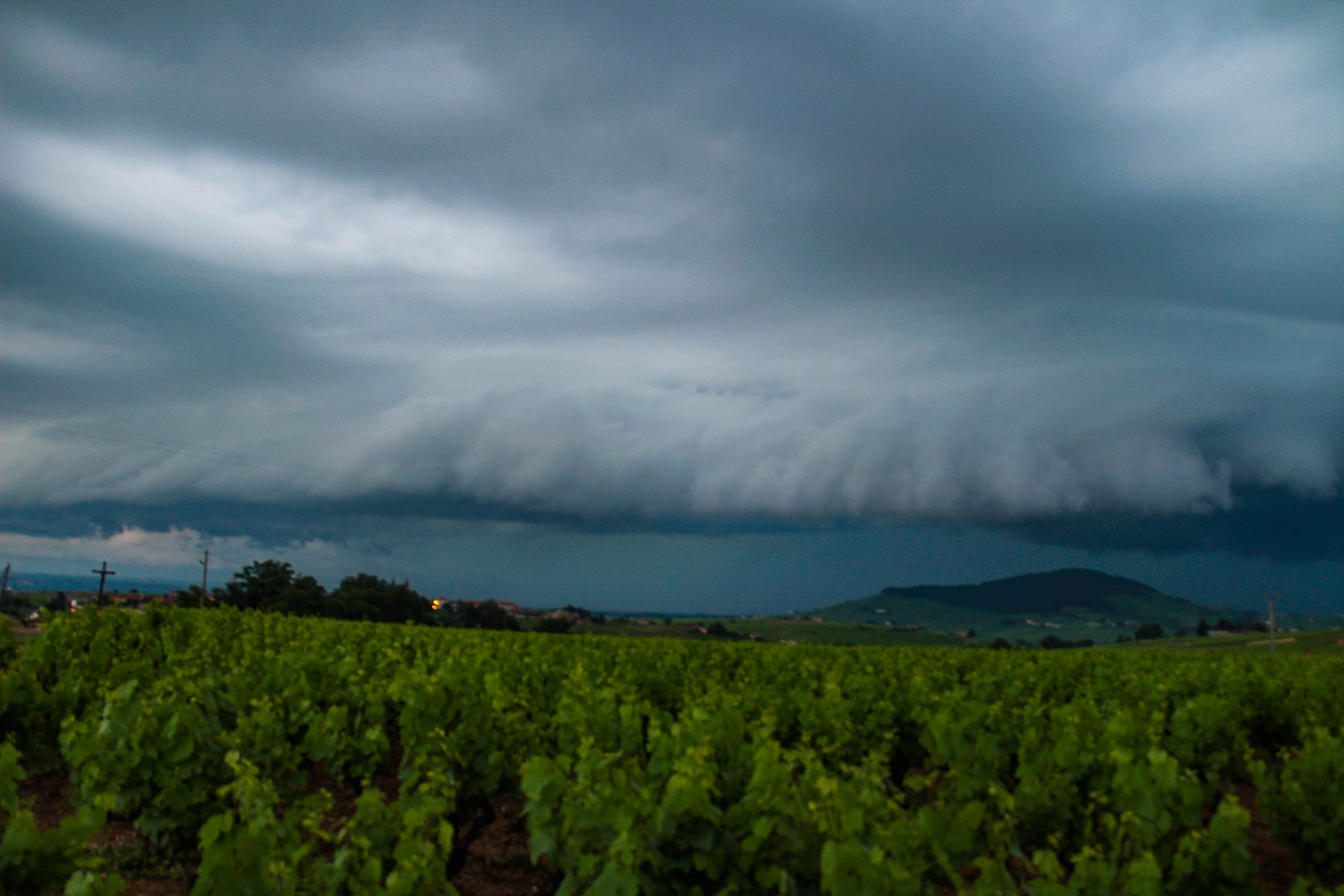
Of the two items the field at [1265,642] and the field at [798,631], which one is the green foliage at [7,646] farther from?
the field at [1265,642]

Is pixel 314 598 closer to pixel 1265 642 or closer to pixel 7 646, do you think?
pixel 7 646

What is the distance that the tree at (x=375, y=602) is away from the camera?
74.3 meters

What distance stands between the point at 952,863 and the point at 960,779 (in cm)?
165

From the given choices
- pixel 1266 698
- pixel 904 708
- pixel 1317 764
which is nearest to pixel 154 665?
pixel 904 708

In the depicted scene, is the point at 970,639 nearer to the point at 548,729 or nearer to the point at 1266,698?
the point at 1266,698

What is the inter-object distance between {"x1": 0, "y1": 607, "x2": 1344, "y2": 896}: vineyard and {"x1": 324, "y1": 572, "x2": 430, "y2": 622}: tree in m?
57.9

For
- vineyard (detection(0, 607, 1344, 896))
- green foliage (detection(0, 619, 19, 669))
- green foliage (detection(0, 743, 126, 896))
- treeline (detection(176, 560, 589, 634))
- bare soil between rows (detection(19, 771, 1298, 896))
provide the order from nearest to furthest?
green foliage (detection(0, 743, 126, 896)) → vineyard (detection(0, 607, 1344, 896)) → bare soil between rows (detection(19, 771, 1298, 896)) → green foliage (detection(0, 619, 19, 669)) → treeline (detection(176, 560, 589, 634))

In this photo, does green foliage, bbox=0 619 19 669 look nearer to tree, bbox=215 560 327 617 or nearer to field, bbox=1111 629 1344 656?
tree, bbox=215 560 327 617

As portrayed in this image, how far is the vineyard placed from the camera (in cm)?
562

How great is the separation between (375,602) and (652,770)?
75.4 metres

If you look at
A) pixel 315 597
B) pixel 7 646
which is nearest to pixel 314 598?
pixel 315 597

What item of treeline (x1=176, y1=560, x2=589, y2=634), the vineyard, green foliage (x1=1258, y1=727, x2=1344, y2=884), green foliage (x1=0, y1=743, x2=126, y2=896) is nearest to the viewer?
green foliage (x1=0, y1=743, x2=126, y2=896)

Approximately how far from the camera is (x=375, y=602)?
77062 millimetres

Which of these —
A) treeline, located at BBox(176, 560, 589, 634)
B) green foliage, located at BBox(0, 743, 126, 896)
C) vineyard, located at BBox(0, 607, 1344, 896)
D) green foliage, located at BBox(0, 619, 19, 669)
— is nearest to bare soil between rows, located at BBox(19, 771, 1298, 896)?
vineyard, located at BBox(0, 607, 1344, 896)
